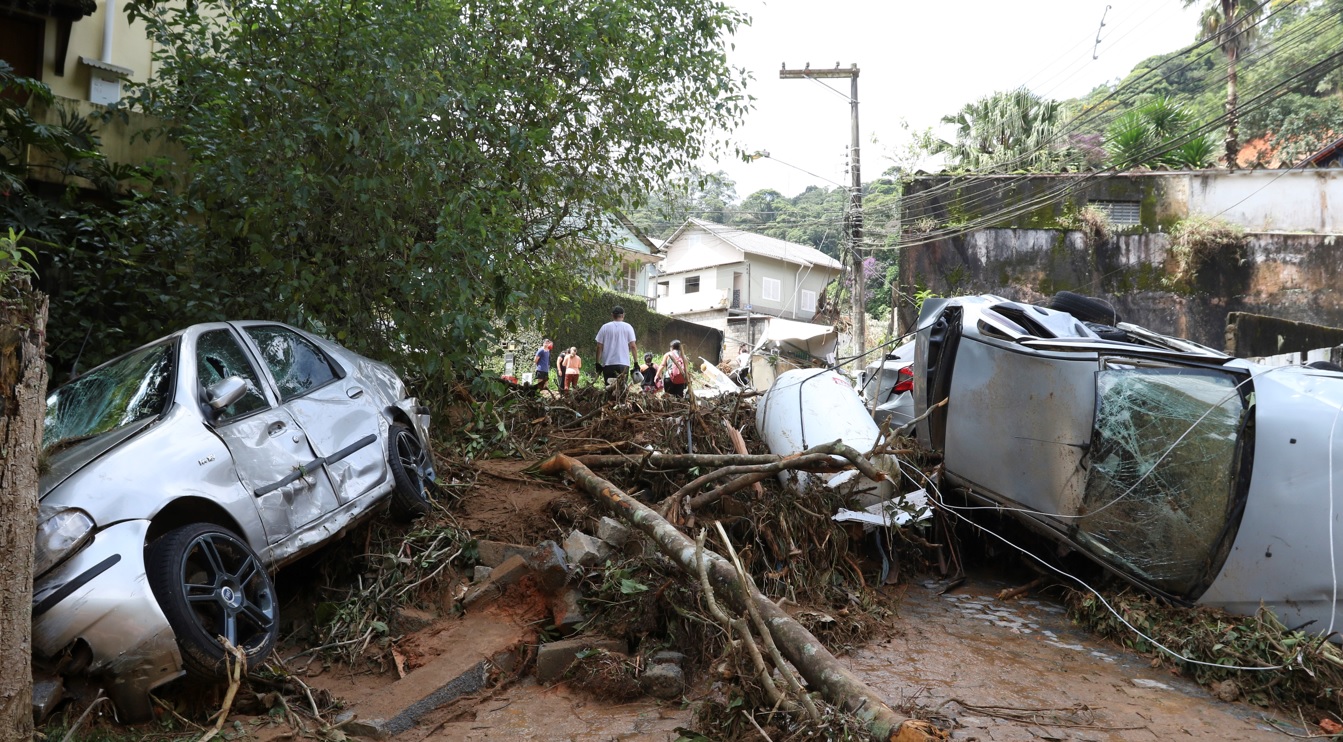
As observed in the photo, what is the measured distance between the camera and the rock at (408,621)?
16.8 feet

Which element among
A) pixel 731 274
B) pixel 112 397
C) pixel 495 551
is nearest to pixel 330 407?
pixel 112 397

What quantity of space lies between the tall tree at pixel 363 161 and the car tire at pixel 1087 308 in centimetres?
497

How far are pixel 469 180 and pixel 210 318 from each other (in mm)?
2383

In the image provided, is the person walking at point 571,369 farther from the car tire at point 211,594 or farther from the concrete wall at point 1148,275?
the car tire at point 211,594

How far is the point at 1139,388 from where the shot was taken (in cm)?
562

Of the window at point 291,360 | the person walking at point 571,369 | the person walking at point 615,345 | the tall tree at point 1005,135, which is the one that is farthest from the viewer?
the tall tree at point 1005,135

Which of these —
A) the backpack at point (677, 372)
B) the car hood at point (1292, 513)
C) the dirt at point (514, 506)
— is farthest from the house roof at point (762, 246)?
the car hood at point (1292, 513)

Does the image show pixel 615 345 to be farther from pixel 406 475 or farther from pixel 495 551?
pixel 495 551

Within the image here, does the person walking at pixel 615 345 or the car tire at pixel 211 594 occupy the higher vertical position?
the person walking at pixel 615 345

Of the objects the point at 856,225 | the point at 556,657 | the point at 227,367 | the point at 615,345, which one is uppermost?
the point at 856,225

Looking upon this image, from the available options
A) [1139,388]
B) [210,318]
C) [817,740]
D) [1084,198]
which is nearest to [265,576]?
[817,740]

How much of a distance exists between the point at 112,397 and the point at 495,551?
225 cm

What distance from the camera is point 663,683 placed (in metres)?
4.54

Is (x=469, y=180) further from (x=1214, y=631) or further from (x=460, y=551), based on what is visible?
(x=1214, y=631)
